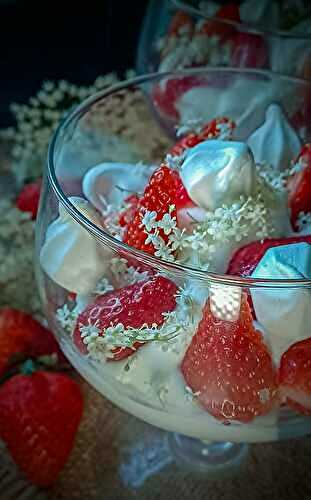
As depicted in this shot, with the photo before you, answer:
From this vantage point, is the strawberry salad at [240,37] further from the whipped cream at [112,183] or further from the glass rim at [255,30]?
the whipped cream at [112,183]

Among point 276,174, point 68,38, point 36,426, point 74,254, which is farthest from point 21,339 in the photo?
point 68,38

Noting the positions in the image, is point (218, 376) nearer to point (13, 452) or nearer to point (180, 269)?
point (180, 269)

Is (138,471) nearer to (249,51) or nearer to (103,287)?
(103,287)

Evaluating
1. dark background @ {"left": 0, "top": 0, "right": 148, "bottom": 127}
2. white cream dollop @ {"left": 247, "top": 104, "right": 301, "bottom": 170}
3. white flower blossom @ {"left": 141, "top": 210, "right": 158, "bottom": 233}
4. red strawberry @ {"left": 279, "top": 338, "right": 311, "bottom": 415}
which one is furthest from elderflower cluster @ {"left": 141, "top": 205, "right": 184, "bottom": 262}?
dark background @ {"left": 0, "top": 0, "right": 148, "bottom": 127}

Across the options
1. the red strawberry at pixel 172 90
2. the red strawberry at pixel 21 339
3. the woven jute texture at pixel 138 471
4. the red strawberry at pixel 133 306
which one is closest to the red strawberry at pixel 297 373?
the red strawberry at pixel 133 306

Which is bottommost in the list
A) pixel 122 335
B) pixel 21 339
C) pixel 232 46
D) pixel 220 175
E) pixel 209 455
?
pixel 209 455

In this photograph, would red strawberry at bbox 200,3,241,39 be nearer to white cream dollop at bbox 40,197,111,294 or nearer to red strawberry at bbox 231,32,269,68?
red strawberry at bbox 231,32,269,68

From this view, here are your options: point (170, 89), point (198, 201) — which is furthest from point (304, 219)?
point (170, 89)
